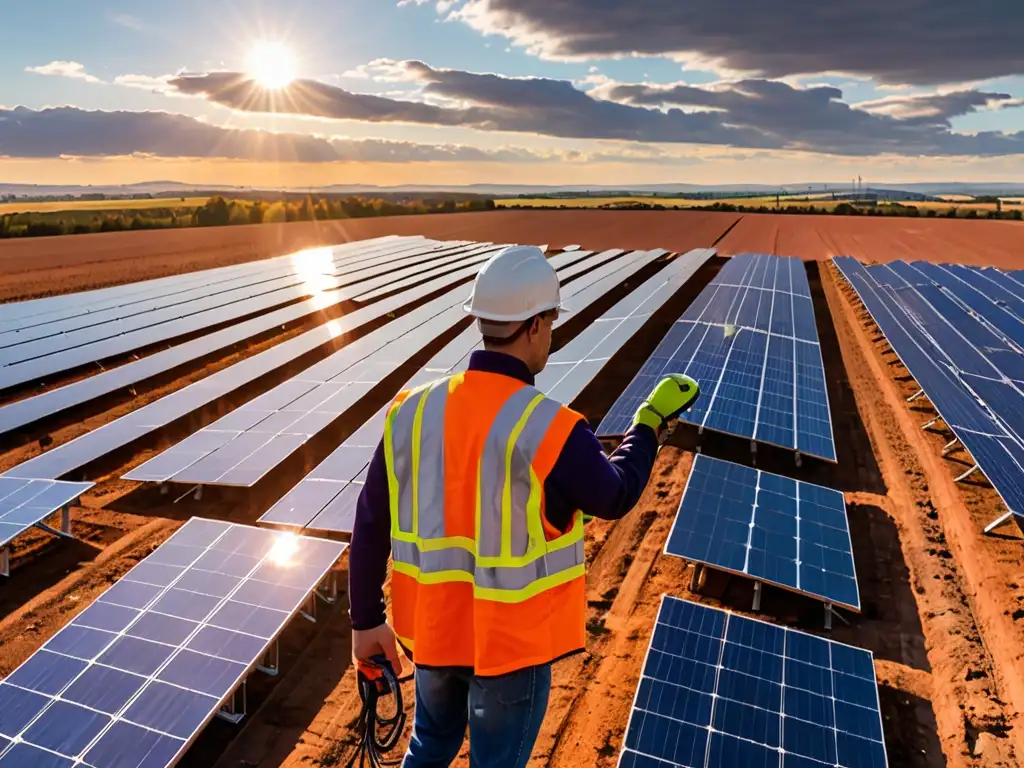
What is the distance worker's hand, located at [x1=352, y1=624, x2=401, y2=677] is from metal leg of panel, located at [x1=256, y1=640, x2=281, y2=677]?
12.2ft

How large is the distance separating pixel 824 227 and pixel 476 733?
5716cm

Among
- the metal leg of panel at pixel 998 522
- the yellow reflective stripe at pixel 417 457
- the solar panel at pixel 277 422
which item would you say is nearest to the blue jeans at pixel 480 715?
the yellow reflective stripe at pixel 417 457

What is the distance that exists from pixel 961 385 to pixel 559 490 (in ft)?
40.9

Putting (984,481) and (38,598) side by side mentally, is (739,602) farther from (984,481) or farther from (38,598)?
(38,598)

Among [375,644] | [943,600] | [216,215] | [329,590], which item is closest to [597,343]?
[943,600]

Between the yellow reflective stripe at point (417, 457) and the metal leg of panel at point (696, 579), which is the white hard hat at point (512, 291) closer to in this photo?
the yellow reflective stripe at point (417, 457)

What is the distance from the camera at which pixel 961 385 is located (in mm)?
11922

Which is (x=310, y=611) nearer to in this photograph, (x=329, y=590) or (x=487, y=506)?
(x=329, y=590)

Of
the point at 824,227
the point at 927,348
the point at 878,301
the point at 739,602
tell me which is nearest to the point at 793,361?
the point at 927,348

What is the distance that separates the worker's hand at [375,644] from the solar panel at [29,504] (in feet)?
21.4

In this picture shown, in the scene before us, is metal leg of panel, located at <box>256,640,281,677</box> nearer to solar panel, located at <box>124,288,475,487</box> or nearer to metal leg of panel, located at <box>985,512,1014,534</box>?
solar panel, located at <box>124,288,475,487</box>

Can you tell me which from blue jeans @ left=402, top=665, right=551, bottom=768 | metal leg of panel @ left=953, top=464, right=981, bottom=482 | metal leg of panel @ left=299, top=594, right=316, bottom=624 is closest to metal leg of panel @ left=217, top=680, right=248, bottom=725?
metal leg of panel @ left=299, top=594, right=316, bottom=624

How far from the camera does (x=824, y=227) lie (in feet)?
170

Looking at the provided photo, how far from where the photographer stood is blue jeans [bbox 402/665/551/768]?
8.61ft
